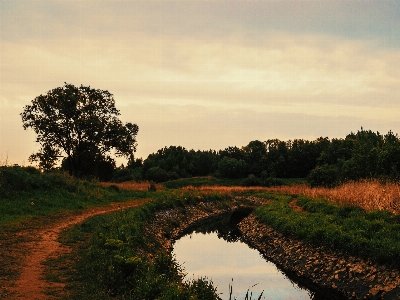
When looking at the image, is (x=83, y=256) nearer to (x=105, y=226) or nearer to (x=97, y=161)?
(x=105, y=226)

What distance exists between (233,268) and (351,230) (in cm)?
687

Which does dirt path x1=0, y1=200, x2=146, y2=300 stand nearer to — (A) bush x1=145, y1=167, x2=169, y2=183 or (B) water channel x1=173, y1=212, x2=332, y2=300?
(B) water channel x1=173, y1=212, x2=332, y2=300

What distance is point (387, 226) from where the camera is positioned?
19219 mm

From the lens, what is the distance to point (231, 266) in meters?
23.1

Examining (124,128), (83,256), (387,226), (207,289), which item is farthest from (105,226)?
(124,128)

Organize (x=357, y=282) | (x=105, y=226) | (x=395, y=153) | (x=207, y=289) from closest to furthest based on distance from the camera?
1. (x=207, y=289)
2. (x=357, y=282)
3. (x=105, y=226)
4. (x=395, y=153)

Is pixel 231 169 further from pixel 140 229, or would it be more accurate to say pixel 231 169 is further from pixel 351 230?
pixel 351 230

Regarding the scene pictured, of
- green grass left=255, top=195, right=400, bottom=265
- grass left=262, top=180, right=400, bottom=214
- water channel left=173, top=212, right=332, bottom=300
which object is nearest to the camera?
green grass left=255, top=195, right=400, bottom=265

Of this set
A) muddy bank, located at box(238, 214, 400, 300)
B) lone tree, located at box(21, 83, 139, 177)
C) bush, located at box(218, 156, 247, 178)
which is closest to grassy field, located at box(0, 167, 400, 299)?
muddy bank, located at box(238, 214, 400, 300)

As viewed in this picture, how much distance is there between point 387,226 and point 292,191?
37352 mm

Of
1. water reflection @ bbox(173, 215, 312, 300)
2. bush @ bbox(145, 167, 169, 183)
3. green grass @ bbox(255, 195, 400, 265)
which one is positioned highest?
bush @ bbox(145, 167, 169, 183)

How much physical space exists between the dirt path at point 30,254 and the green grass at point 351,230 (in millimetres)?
13013

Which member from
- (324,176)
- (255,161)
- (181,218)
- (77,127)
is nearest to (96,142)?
(77,127)

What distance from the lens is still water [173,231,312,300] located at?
18219 mm
